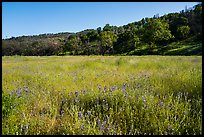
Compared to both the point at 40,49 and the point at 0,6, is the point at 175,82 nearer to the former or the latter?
the point at 0,6

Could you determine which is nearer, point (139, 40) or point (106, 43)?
point (139, 40)

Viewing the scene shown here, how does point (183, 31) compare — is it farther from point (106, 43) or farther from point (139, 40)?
point (106, 43)

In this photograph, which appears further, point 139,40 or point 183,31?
point 139,40

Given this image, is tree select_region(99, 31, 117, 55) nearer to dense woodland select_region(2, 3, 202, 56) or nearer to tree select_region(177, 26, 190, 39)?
dense woodland select_region(2, 3, 202, 56)

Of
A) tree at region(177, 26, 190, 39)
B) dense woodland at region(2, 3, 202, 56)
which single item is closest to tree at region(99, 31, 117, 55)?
dense woodland at region(2, 3, 202, 56)

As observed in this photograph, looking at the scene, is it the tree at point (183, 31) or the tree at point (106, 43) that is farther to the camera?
the tree at point (106, 43)

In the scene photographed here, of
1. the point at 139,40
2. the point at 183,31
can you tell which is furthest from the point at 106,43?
the point at 183,31

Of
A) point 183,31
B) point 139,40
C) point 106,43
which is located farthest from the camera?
point 106,43

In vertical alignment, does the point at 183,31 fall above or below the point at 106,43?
above

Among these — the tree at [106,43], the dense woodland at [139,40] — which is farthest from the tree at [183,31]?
the tree at [106,43]

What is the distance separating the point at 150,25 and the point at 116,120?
4309 cm

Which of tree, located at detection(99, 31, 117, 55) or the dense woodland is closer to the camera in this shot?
the dense woodland

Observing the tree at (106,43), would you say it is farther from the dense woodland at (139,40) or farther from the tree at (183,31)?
the tree at (183,31)

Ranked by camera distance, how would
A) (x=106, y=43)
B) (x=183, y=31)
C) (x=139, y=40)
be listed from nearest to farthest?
(x=183, y=31) < (x=139, y=40) < (x=106, y=43)
